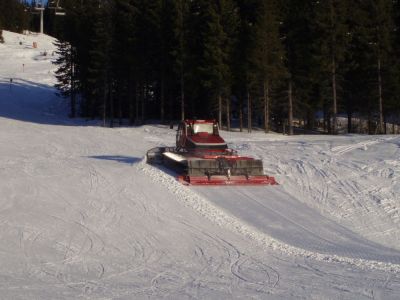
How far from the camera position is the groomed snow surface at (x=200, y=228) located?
29.0ft

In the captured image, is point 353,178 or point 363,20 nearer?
point 353,178

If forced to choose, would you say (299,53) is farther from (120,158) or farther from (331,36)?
(120,158)

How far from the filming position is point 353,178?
63.6ft

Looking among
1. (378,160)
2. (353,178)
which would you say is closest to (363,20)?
(378,160)

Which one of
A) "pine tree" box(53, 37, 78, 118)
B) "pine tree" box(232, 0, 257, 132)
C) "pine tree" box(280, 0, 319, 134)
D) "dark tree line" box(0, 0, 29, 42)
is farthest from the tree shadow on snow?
"dark tree line" box(0, 0, 29, 42)

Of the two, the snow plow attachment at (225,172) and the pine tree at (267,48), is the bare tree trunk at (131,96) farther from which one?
the snow plow attachment at (225,172)

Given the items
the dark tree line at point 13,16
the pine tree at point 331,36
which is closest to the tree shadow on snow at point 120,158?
the pine tree at point 331,36

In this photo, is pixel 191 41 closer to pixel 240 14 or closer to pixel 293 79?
pixel 240 14

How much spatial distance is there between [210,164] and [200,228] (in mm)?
6118

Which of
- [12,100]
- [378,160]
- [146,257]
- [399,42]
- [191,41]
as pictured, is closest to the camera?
[146,257]

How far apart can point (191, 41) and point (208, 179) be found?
22.7 m

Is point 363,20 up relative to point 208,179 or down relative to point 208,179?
up

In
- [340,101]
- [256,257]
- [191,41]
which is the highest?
[191,41]

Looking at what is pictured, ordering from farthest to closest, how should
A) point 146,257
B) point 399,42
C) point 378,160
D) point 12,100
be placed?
point 12,100 → point 399,42 → point 378,160 → point 146,257
